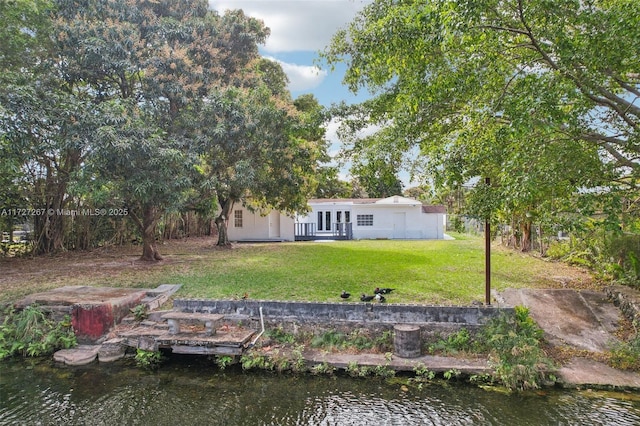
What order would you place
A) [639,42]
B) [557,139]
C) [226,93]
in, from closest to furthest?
[639,42] < [557,139] < [226,93]

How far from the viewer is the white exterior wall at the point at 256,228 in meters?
21.5

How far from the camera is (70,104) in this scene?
912cm

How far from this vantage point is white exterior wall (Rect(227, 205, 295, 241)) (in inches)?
848

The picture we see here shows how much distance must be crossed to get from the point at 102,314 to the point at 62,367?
3.53ft

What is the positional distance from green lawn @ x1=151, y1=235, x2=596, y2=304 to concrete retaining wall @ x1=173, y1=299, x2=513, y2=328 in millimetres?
773

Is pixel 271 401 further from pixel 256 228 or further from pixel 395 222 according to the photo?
pixel 395 222

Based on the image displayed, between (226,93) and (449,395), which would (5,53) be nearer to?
(226,93)

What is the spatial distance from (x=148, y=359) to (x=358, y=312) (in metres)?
3.74

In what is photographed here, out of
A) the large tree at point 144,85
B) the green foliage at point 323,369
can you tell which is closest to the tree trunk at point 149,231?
the large tree at point 144,85

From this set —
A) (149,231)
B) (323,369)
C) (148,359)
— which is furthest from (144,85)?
(323,369)

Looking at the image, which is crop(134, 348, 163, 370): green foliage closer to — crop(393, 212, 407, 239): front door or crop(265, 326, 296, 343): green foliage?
crop(265, 326, 296, 343): green foliage

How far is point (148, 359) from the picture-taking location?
6457mm

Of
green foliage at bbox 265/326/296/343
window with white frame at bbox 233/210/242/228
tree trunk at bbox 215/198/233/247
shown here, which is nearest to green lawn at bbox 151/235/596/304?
green foliage at bbox 265/326/296/343

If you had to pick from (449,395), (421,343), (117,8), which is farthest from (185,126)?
(449,395)
